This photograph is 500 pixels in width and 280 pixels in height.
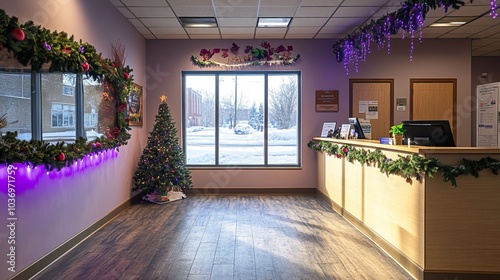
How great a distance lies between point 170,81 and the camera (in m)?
7.42

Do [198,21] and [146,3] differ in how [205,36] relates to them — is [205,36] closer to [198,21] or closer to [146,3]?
[198,21]

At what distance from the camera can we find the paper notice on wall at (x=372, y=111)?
732 centimetres

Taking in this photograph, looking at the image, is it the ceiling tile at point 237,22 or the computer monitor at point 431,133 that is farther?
the ceiling tile at point 237,22

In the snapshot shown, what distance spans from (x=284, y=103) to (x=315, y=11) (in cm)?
229

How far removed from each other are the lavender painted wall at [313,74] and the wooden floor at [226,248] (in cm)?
148

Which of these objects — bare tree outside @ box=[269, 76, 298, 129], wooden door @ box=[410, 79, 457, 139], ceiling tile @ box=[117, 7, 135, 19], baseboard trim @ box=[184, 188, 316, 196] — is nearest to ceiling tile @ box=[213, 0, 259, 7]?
ceiling tile @ box=[117, 7, 135, 19]

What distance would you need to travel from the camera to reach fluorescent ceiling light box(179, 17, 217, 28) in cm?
608

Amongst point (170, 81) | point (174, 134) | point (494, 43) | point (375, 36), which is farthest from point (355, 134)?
point (494, 43)

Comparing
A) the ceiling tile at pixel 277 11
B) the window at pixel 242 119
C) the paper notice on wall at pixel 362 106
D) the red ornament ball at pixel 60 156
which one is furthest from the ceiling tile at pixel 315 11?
the red ornament ball at pixel 60 156

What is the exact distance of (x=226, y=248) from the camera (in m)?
4.10

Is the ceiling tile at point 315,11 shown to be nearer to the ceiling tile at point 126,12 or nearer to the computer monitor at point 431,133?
the computer monitor at point 431,133

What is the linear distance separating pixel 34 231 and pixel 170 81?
4575 millimetres

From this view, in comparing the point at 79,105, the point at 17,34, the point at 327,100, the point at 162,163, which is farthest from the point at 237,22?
the point at 17,34

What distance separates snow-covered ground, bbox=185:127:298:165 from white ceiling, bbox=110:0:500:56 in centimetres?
190
